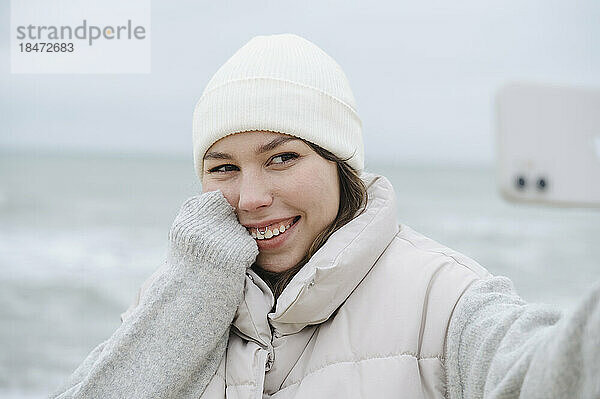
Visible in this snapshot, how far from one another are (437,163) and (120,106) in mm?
6372

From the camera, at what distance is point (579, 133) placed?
0.76 meters

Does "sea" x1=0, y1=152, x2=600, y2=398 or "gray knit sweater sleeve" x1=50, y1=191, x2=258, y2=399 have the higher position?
"gray knit sweater sleeve" x1=50, y1=191, x2=258, y2=399

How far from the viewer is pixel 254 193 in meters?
1.38

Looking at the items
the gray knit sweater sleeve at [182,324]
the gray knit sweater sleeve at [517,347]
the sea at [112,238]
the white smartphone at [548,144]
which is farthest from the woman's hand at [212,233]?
the sea at [112,238]

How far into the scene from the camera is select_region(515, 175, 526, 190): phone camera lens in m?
0.79

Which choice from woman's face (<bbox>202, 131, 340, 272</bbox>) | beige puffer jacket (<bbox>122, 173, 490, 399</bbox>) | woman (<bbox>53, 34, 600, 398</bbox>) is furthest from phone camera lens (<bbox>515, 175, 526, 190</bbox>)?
woman's face (<bbox>202, 131, 340, 272</bbox>)

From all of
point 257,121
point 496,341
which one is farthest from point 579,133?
point 257,121

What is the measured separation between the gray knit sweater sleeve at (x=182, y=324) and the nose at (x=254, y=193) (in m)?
0.06

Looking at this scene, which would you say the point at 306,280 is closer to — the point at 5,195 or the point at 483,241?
the point at 483,241

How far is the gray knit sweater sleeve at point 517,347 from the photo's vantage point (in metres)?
0.78

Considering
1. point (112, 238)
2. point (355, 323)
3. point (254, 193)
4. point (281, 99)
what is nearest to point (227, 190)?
point (254, 193)

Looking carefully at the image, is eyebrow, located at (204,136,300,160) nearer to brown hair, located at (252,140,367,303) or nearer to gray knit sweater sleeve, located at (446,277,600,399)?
brown hair, located at (252,140,367,303)

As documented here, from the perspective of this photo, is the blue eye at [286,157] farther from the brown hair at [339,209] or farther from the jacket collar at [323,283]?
the jacket collar at [323,283]

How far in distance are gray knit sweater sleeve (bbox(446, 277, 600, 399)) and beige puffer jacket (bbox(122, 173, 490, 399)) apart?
0.19ft
